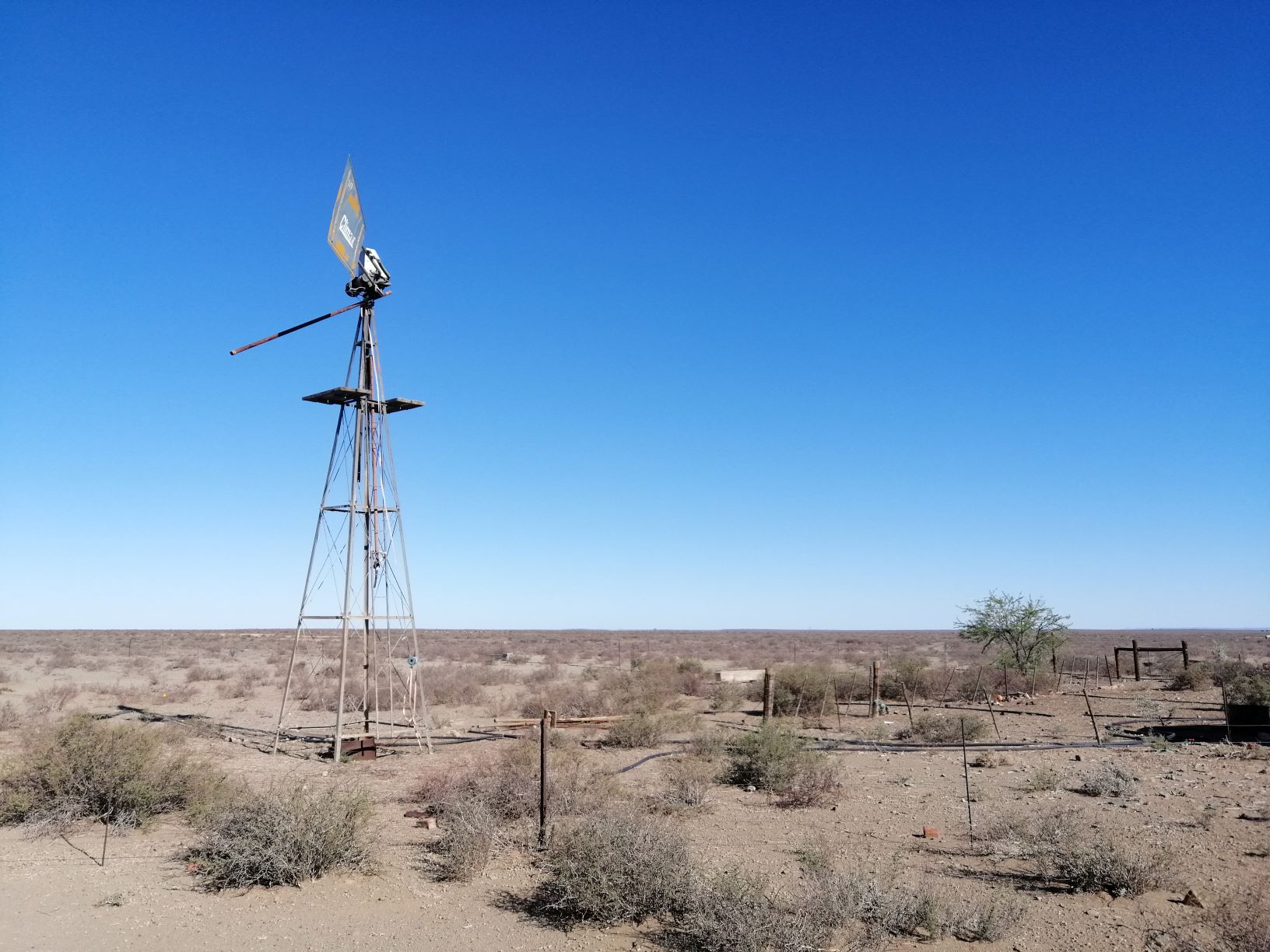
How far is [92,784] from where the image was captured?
10.8m

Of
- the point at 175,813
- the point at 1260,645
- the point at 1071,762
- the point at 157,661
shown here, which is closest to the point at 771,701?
the point at 1071,762

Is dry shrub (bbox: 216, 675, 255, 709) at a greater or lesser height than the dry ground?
lesser

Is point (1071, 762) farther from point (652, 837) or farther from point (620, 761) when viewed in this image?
point (652, 837)

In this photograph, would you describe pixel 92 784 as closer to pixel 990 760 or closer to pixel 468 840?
pixel 468 840

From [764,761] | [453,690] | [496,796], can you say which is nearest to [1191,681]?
[764,761]

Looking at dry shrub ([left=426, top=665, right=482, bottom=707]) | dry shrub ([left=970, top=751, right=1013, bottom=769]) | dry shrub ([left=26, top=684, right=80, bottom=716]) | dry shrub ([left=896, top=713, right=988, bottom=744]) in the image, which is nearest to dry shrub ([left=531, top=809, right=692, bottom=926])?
dry shrub ([left=970, top=751, right=1013, bottom=769])

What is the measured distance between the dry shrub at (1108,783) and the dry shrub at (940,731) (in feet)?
16.6

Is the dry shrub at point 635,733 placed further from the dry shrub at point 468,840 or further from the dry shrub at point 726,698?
the dry shrub at point 468,840

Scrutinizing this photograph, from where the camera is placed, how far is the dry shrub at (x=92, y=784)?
10648 mm

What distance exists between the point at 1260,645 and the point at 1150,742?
75.0 m

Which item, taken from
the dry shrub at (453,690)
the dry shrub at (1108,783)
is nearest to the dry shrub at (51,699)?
the dry shrub at (453,690)

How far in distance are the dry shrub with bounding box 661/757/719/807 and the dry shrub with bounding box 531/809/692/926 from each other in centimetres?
393

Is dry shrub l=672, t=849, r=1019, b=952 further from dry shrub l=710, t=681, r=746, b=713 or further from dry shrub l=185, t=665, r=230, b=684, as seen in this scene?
dry shrub l=185, t=665, r=230, b=684

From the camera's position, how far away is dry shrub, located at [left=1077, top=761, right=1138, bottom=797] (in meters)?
12.7
